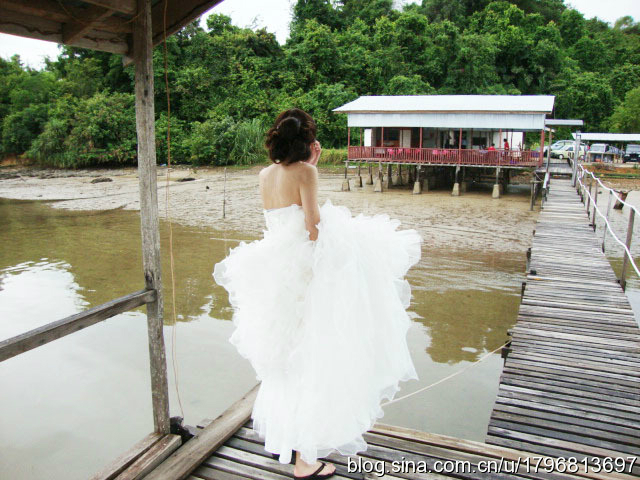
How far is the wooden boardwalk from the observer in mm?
3029

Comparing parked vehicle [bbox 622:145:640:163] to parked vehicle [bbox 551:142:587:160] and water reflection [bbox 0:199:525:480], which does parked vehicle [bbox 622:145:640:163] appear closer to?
parked vehicle [bbox 551:142:587:160]

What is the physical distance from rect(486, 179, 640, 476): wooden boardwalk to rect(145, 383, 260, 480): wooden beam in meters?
1.50

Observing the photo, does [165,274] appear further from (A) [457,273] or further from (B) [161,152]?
(B) [161,152]

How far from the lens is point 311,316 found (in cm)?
232

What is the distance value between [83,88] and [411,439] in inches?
1380

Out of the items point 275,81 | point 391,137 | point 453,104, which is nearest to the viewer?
point 453,104

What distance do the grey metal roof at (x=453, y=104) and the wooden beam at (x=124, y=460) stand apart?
20092mm

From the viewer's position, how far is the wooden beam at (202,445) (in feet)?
8.23

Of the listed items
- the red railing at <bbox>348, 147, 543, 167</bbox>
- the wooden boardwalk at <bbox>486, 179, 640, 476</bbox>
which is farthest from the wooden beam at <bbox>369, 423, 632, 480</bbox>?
the red railing at <bbox>348, 147, 543, 167</bbox>

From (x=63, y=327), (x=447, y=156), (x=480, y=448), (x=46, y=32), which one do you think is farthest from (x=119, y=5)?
(x=447, y=156)

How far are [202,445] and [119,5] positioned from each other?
2282mm

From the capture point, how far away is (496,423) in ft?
10.5

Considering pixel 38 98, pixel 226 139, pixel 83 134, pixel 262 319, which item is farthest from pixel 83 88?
pixel 262 319

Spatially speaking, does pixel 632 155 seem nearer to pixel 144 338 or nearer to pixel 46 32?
pixel 144 338
